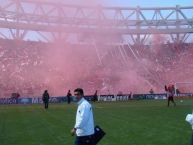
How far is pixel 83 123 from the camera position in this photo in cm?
1053

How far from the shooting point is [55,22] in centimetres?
10569

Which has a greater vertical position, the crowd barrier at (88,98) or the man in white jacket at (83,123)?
the crowd barrier at (88,98)

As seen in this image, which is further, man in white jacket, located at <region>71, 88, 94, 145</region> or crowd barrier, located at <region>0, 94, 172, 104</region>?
crowd barrier, located at <region>0, 94, 172, 104</region>

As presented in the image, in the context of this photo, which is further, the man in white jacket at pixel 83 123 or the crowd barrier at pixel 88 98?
the crowd barrier at pixel 88 98

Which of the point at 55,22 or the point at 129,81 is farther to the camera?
the point at 55,22

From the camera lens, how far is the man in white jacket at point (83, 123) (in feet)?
34.5

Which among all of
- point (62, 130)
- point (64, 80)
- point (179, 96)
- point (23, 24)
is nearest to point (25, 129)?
point (62, 130)

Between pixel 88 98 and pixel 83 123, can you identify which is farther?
pixel 88 98

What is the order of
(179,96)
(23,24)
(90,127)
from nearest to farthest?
1. (90,127)
2. (179,96)
3. (23,24)

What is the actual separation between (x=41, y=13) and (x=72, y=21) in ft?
23.8

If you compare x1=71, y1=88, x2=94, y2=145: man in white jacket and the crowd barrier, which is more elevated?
the crowd barrier

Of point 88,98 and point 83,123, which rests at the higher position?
point 88,98

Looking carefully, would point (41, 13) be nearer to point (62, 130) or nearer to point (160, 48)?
point (160, 48)

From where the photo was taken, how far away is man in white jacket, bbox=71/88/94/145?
414 inches
